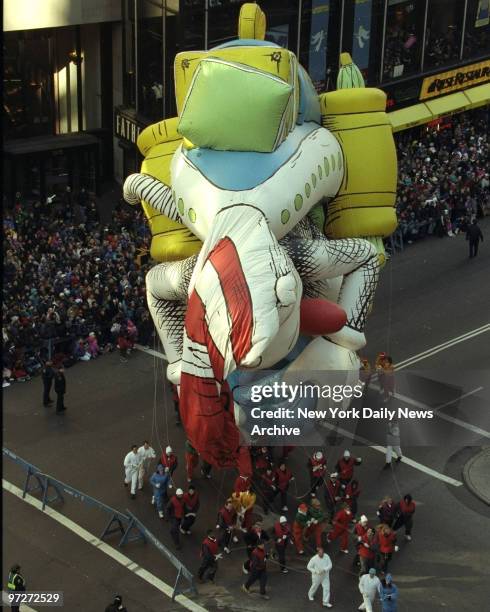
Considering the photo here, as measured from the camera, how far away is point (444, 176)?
138 ft

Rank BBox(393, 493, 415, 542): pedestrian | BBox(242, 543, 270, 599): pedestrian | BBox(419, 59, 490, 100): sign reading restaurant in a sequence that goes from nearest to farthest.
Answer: BBox(242, 543, 270, 599): pedestrian, BBox(393, 493, 415, 542): pedestrian, BBox(419, 59, 490, 100): sign reading restaurant

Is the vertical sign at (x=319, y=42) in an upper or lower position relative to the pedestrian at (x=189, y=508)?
upper

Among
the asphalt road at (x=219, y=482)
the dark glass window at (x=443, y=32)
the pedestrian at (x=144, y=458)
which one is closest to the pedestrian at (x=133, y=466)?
the pedestrian at (x=144, y=458)

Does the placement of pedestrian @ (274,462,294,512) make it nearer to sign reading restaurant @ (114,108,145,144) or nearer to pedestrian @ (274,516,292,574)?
pedestrian @ (274,516,292,574)

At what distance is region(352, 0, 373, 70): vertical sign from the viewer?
4247 centimetres

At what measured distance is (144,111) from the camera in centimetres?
3984

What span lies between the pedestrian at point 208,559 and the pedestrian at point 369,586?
2.66 meters

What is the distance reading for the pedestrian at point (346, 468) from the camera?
25.9m

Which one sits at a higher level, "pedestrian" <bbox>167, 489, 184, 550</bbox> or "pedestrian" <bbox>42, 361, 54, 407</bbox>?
"pedestrian" <bbox>42, 361, 54, 407</bbox>

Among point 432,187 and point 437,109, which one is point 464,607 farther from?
point 437,109

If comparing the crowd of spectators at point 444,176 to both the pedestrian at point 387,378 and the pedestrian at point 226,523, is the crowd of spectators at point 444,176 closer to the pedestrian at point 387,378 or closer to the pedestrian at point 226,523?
the pedestrian at point 387,378

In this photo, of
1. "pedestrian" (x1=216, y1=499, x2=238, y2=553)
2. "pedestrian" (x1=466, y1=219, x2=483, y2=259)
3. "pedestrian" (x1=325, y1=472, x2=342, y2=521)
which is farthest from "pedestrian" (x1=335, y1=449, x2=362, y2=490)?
"pedestrian" (x1=466, y1=219, x2=483, y2=259)

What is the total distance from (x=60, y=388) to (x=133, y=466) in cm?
358

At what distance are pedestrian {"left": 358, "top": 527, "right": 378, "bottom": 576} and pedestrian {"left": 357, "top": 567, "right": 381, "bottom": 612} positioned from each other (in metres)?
0.76
